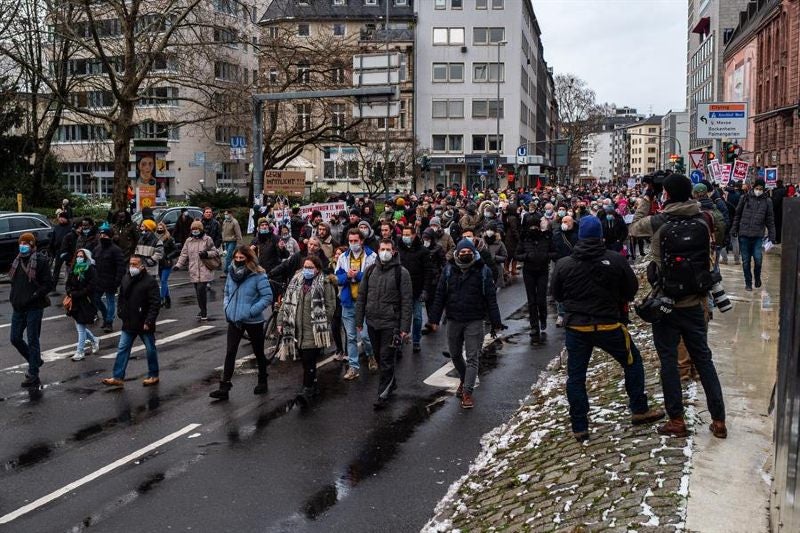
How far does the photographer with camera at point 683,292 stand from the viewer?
687cm

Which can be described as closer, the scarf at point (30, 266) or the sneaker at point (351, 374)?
the scarf at point (30, 266)

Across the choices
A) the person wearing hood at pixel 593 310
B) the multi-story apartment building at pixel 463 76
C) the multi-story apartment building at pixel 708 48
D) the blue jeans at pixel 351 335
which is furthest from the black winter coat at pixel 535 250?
the multi-story apartment building at pixel 708 48

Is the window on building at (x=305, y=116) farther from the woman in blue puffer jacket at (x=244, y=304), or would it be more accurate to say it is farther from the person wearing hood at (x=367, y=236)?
the woman in blue puffer jacket at (x=244, y=304)

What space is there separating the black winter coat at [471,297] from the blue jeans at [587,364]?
2.24 metres

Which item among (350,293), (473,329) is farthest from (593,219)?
(350,293)

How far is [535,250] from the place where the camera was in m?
14.0

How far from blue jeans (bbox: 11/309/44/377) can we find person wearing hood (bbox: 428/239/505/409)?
16.4 ft

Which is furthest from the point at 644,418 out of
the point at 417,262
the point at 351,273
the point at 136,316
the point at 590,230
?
the point at 136,316

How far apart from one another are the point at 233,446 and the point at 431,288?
5.16m

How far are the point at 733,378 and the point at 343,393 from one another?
14.4 feet

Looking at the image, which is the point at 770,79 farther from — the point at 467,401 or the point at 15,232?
the point at 467,401

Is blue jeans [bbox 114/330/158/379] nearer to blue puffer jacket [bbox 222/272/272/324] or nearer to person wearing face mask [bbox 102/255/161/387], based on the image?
person wearing face mask [bbox 102/255/161/387]

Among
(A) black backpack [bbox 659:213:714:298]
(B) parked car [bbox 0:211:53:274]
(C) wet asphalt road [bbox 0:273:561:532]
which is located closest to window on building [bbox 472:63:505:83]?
(B) parked car [bbox 0:211:53:274]

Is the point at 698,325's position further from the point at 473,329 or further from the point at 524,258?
the point at 524,258
